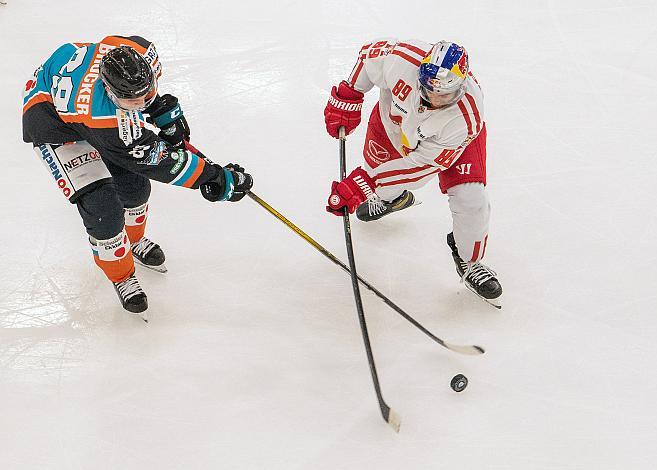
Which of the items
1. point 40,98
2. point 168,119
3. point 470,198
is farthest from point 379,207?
point 40,98

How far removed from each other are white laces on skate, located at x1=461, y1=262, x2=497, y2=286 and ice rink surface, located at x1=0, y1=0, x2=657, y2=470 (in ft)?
0.36

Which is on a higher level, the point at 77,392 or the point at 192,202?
the point at 192,202

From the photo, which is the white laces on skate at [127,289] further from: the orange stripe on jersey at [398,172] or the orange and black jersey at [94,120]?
the orange stripe on jersey at [398,172]

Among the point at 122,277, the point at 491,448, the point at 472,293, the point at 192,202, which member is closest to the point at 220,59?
the point at 192,202

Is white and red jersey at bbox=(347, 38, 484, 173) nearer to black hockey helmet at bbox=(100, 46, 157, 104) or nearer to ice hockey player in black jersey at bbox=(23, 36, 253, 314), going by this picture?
ice hockey player in black jersey at bbox=(23, 36, 253, 314)

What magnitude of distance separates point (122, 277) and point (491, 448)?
151 cm

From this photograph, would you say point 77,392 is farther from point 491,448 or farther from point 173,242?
point 491,448

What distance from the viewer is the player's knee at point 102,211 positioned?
7.30 feet

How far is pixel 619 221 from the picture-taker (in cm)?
297

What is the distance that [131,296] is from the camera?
8.15 ft

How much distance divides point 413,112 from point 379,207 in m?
0.69

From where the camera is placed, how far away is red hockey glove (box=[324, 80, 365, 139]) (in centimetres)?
262

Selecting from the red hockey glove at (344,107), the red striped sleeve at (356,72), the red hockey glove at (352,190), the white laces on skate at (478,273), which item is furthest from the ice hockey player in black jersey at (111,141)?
the white laces on skate at (478,273)

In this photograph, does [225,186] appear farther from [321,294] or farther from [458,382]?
[458,382]
